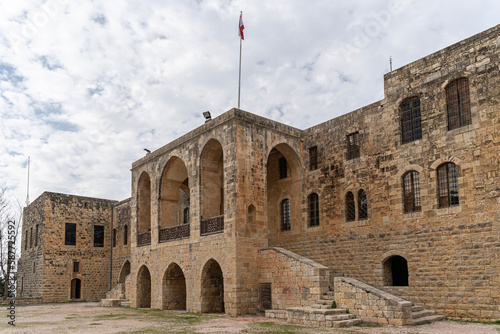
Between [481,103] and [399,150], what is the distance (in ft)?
9.30

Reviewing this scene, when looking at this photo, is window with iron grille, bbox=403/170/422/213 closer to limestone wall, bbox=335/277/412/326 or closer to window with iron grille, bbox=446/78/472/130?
window with iron grille, bbox=446/78/472/130

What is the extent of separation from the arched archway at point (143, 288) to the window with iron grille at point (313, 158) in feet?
29.7

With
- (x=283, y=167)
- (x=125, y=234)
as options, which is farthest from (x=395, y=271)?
(x=125, y=234)

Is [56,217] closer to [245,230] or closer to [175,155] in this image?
[175,155]

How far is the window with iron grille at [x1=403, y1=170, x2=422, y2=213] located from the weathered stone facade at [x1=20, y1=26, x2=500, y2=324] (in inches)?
1.2

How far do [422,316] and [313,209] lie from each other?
6.11 metres

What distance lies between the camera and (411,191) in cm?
1400

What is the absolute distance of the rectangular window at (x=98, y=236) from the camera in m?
30.6

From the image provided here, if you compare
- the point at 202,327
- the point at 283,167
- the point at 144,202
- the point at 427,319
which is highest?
the point at 283,167

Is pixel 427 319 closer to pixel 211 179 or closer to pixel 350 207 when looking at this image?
pixel 350 207

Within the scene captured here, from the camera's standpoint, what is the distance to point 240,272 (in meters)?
15.0

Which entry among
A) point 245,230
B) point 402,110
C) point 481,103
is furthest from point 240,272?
point 481,103

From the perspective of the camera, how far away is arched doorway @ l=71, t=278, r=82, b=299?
95.9 ft

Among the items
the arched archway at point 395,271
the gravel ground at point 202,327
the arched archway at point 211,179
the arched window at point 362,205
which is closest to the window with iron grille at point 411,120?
the arched window at point 362,205
